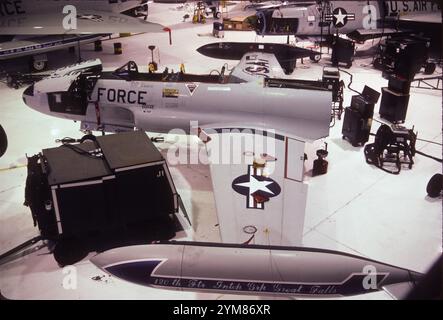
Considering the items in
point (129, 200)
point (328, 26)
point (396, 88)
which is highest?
point (328, 26)

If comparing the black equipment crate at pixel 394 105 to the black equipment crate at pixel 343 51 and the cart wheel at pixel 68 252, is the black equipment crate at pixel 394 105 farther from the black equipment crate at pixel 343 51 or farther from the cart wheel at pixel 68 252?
the cart wheel at pixel 68 252

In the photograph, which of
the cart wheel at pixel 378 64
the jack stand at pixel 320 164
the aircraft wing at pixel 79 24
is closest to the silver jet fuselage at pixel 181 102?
the jack stand at pixel 320 164

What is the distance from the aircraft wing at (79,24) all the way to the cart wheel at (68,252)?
10.8m

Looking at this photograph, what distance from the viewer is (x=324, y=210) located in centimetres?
768

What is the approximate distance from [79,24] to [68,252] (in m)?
12.0

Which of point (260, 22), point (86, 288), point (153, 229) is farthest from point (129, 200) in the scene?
point (260, 22)

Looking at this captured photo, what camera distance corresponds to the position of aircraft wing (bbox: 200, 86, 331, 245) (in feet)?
17.3

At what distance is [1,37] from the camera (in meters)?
15.6

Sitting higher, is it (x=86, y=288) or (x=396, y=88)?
(x=396, y=88)

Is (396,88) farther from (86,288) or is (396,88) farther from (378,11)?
(86,288)

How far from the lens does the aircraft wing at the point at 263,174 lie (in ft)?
17.3

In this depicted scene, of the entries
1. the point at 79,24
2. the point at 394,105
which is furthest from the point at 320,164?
the point at 79,24

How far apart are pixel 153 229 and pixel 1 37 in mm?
12999

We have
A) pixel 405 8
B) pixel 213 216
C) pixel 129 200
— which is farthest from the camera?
pixel 405 8
